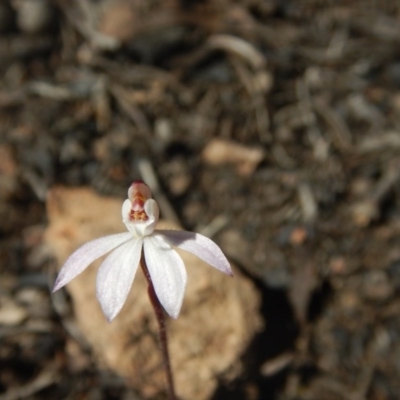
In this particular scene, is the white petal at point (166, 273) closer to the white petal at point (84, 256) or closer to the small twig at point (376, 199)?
the white petal at point (84, 256)

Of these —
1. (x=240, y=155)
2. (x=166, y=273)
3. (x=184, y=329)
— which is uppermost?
(x=240, y=155)

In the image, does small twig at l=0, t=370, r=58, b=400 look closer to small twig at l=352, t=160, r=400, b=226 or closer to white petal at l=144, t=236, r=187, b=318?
white petal at l=144, t=236, r=187, b=318

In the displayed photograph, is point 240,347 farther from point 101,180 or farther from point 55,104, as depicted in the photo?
point 55,104

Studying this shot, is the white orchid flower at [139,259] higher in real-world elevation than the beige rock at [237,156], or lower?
lower

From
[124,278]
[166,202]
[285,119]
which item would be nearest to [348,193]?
[285,119]

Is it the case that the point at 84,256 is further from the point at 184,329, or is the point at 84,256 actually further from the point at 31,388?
the point at 31,388

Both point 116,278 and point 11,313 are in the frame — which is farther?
point 11,313

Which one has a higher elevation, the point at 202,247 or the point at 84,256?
the point at 84,256

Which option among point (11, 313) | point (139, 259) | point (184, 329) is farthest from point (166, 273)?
point (11, 313)

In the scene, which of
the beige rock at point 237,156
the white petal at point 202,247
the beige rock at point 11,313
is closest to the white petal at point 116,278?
the white petal at point 202,247
